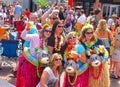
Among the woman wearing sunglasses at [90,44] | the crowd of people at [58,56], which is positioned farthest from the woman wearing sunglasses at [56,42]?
the woman wearing sunglasses at [90,44]

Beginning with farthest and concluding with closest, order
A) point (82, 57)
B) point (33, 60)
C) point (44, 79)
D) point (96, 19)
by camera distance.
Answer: point (96, 19) → point (33, 60) → point (82, 57) → point (44, 79)

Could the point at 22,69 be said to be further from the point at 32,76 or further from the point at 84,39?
the point at 84,39

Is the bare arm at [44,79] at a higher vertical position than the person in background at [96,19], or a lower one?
lower

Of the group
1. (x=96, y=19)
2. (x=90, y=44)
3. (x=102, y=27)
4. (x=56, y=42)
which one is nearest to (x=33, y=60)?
(x=56, y=42)

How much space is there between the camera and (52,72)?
16.6 feet

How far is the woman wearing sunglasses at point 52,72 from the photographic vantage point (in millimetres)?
4982

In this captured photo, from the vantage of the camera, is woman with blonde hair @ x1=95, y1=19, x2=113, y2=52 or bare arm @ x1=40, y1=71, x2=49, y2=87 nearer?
bare arm @ x1=40, y1=71, x2=49, y2=87

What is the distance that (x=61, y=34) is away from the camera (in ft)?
19.2

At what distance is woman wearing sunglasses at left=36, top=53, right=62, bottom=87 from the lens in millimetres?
4982

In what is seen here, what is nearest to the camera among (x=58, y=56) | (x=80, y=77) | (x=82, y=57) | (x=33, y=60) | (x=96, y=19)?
(x=58, y=56)

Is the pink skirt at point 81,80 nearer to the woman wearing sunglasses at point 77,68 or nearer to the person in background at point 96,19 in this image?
the woman wearing sunglasses at point 77,68


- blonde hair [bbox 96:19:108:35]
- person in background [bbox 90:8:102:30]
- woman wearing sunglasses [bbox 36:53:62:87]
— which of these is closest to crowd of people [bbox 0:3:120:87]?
woman wearing sunglasses [bbox 36:53:62:87]

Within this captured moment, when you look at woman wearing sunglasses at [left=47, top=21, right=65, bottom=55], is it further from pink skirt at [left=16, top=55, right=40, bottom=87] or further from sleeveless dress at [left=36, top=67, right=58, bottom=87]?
sleeveless dress at [left=36, top=67, right=58, bottom=87]

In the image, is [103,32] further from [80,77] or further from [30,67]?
[30,67]
